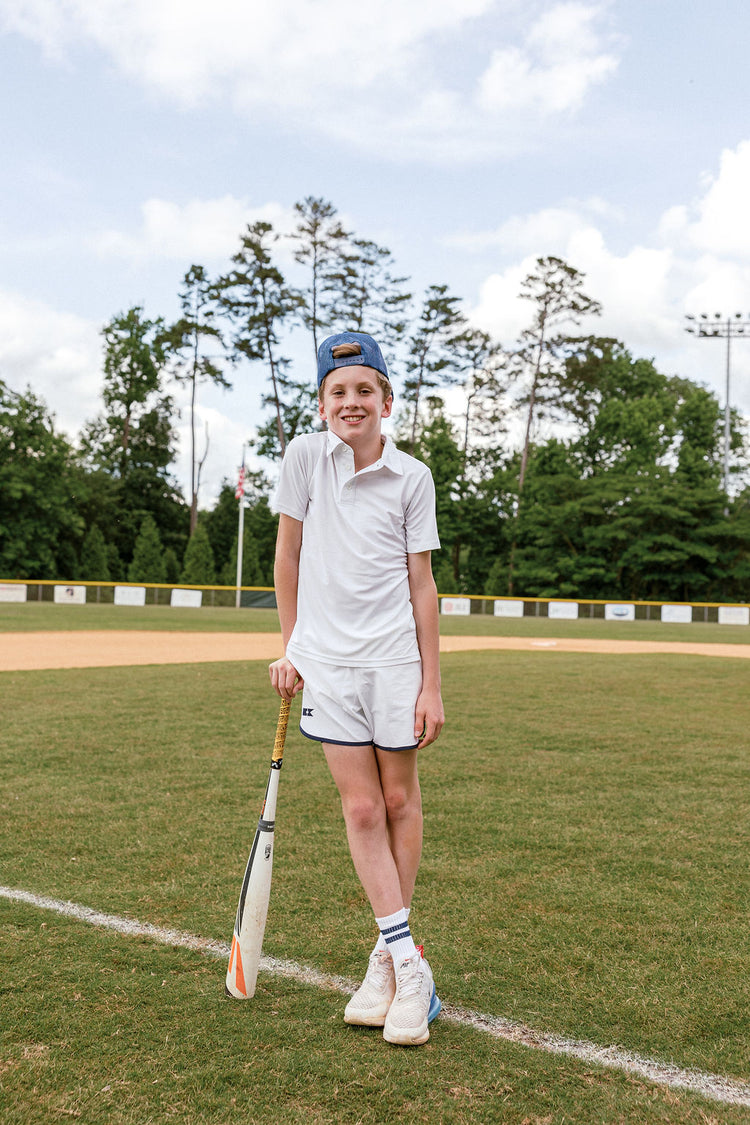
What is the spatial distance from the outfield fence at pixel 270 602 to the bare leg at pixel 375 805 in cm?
3617

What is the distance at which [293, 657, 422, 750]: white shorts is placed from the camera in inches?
111

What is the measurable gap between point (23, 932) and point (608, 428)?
2261 inches

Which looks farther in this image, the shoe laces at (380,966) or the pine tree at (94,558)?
the pine tree at (94,558)

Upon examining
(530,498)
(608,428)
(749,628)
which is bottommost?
(749,628)

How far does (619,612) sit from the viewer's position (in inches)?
1674

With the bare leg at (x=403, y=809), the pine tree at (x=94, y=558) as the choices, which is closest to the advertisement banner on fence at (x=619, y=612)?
the pine tree at (x=94, y=558)

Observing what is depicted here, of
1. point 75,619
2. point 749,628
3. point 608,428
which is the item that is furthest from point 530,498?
point 75,619

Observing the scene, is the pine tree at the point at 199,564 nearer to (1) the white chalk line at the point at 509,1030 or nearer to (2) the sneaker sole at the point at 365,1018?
(1) the white chalk line at the point at 509,1030

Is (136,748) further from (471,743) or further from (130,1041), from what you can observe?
(130,1041)

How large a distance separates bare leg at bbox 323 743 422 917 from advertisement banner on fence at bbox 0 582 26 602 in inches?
1450

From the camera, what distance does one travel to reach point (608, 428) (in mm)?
58062

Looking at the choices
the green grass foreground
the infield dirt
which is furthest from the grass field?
the green grass foreground

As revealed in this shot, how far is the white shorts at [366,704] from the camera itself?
2.82 meters

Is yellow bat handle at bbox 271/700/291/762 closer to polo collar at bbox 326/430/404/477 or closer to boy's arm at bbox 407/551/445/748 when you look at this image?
boy's arm at bbox 407/551/445/748
